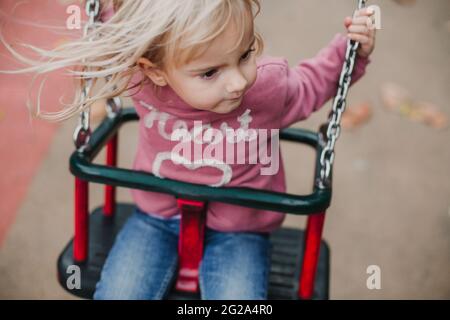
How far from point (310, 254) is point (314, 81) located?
1.13ft

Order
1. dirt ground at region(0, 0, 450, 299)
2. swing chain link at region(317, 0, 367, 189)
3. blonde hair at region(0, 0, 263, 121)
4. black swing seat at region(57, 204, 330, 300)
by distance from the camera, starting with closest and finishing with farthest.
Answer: blonde hair at region(0, 0, 263, 121) < swing chain link at region(317, 0, 367, 189) < black swing seat at region(57, 204, 330, 300) < dirt ground at region(0, 0, 450, 299)

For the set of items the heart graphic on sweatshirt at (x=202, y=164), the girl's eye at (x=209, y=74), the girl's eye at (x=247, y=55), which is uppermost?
the girl's eye at (x=247, y=55)

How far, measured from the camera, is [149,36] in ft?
3.81

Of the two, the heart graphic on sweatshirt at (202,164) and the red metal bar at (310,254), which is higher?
the heart graphic on sweatshirt at (202,164)

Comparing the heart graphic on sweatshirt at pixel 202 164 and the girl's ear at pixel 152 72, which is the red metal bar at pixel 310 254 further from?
the girl's ear at pixel 152 72

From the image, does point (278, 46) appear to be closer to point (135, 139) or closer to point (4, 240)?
point (135, 139)

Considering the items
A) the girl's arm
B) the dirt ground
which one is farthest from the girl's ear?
the dirt ground

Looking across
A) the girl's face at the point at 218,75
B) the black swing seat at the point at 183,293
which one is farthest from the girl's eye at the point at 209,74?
the black swing seat at the point at 183,293

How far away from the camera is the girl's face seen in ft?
3.81

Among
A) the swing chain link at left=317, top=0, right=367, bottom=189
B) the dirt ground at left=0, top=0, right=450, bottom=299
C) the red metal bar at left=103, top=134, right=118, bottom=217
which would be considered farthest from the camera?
the dirt ground at left=0, top=0, right=450, bottom=299

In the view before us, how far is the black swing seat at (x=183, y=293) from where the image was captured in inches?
57.5

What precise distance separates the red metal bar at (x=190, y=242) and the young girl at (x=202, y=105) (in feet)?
0.09

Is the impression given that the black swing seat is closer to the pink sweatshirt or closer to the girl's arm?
the pink sweatshirt

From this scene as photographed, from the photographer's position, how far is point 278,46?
3285mm
